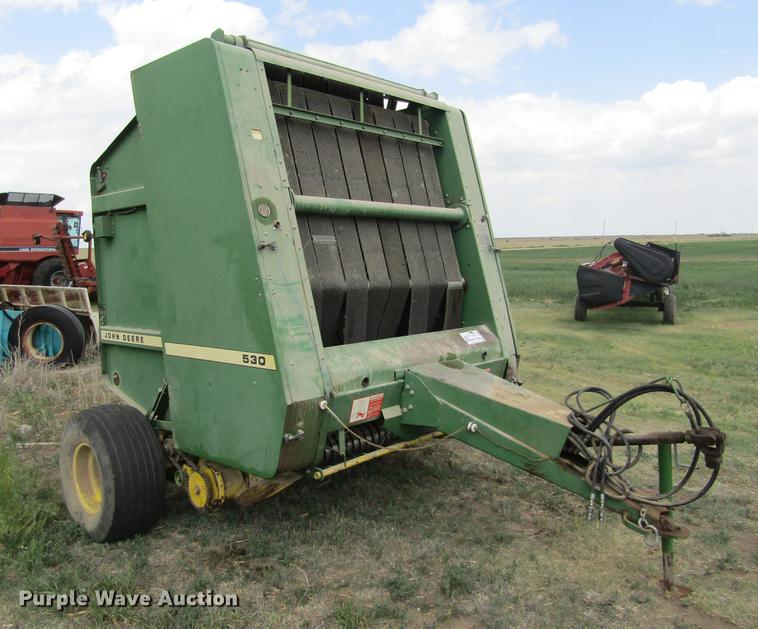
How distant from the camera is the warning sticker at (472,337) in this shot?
433 cm

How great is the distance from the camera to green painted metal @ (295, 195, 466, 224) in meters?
3.69

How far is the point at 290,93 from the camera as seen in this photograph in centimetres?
383

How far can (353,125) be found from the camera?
418cm

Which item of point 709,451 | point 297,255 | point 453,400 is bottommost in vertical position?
point 709,451

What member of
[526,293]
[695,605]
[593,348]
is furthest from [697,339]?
[695,605]

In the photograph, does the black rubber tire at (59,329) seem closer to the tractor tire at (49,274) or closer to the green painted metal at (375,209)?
the green painted metal at (375,209)

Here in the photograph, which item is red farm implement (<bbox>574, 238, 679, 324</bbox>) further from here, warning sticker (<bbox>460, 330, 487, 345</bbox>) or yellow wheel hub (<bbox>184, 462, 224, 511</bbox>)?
yellow wheel hub (<bbox>184, 462, 224, 511</bbox>)

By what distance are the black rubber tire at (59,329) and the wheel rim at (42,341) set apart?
2 centimetres

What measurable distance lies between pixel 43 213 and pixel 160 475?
1453cm

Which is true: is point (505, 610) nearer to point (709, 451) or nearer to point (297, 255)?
point (709, 451)

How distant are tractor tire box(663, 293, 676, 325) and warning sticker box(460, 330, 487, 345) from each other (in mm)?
9872

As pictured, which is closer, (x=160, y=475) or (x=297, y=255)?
(x=297, y=255)

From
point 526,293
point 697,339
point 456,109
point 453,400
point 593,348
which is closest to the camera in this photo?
point 453,400

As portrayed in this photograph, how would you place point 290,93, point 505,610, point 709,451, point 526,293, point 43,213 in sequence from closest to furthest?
point 709,451 → point 505,610 → point 290,93 → point 43,213 → point 526,293
